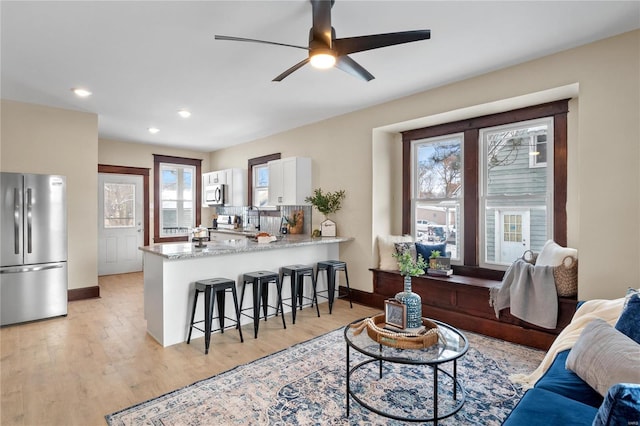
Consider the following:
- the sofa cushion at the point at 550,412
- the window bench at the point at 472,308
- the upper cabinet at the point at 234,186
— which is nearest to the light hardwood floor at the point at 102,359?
the window bench at the point at 472,308

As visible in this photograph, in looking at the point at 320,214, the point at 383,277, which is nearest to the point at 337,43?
the point at 383,277

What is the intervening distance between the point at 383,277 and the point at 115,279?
5252mm

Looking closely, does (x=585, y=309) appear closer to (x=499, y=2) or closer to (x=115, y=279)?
(x=499, y=2)

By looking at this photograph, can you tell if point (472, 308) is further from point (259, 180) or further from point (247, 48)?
A: point (259, 180)

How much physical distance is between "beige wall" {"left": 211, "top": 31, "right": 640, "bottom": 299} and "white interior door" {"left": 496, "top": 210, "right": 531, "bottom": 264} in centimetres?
45

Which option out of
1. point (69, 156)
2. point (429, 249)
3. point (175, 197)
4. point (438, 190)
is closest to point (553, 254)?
point (429, 249)

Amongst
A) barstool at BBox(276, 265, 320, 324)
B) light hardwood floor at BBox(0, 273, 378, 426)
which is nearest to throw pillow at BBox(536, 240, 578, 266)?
light hardwood floor at BBox(0, 273, 378, 426)

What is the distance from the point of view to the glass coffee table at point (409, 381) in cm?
206

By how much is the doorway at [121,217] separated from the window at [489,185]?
226 inches

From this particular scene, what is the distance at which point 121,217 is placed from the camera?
23.8 feet

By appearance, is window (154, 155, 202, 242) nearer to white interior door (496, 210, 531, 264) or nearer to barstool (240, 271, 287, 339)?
barstool (240, 271, 287, 339)

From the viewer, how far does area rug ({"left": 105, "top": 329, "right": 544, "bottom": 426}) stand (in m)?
2.25

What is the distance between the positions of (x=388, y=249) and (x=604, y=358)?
10.2 ft

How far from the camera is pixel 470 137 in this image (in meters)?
4.31
